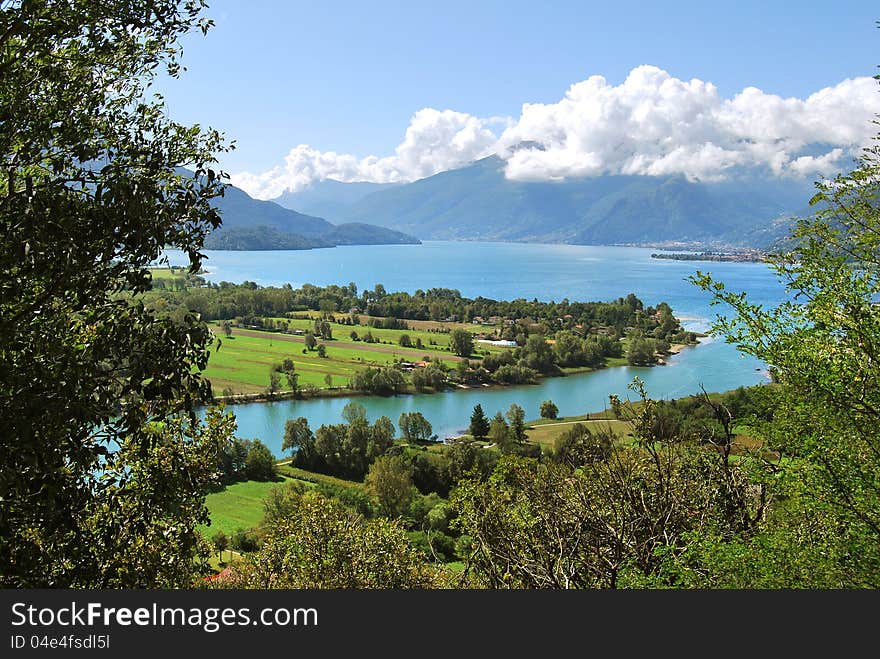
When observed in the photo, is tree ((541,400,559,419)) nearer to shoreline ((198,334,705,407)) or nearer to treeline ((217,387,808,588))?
shoreline ((198,334,705,407))

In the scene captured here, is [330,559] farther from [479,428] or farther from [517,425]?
[479,428]

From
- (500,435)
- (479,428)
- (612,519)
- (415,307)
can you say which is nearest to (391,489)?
(500,435)

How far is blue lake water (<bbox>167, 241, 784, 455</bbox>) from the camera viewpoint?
44250mm

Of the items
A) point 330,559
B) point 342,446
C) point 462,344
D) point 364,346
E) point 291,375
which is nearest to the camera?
point 330,559

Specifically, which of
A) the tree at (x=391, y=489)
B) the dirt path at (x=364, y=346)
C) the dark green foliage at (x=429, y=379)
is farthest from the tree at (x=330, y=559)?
the dirt path at (x=364, y=346)

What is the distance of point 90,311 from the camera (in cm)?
336

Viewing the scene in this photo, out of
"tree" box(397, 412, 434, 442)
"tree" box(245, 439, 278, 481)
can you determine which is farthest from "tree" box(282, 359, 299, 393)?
"tree" box(245, 439, 278, 481)

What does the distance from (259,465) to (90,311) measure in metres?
30.6

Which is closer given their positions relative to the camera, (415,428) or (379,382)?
(415,428)

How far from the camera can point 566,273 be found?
14125 centimetres

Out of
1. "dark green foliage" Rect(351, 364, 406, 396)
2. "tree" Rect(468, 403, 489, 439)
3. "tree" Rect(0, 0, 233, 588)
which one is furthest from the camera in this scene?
"dark green foliage" Rect(351, 364, 406, 396)

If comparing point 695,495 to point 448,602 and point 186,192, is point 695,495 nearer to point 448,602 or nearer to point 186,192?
point 448,602

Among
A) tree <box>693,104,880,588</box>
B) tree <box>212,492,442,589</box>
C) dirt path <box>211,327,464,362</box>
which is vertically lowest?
dirt path <box>211,327,464,362</box>

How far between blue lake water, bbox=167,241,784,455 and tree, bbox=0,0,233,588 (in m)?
1.67
